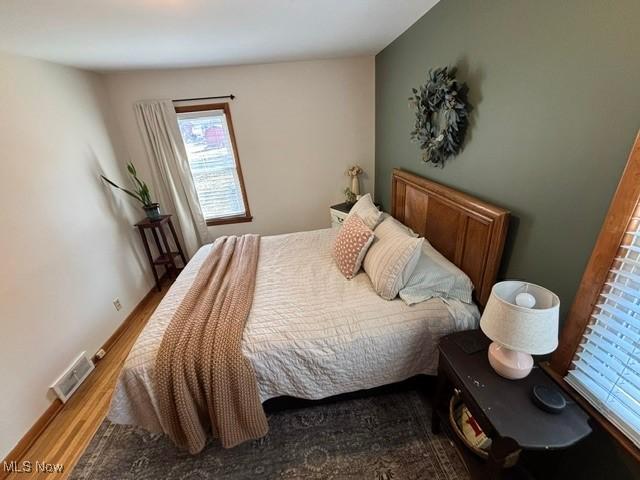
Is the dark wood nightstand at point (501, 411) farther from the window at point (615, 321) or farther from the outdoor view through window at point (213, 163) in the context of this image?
the outdoor view through window at point (213, 163)

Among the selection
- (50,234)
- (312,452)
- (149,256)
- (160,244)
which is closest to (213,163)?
(160,244)

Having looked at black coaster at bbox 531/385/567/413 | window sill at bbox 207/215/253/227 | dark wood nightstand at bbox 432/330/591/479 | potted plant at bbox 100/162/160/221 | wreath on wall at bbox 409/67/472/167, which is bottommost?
dark wood nightstand at bbox 432/330/591/479

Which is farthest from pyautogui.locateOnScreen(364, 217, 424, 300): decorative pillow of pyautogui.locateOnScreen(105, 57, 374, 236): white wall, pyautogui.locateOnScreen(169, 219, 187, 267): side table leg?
pyautogui.locateOnScreen(169, 219, 187, 267): side table leg

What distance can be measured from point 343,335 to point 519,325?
0.76 m

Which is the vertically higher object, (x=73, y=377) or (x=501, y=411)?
(x=501, y=411)

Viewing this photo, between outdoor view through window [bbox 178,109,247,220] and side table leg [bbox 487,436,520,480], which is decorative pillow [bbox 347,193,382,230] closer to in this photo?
side table leg [bbox 487,436,520,480]

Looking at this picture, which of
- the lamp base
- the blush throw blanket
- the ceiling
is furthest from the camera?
the ceiling

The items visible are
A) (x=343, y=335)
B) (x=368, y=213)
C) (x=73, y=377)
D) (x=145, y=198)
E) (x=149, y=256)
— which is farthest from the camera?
(x=149, y=256)

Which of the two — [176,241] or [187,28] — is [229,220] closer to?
[176,241]

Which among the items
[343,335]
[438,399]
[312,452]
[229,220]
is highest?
[229,220]

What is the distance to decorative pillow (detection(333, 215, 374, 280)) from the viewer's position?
5.98 ft

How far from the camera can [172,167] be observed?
2.96m

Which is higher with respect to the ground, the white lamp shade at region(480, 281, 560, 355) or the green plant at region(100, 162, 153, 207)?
the green plant at region(100, 162, 153, 207)

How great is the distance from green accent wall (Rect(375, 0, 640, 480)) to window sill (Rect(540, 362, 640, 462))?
0.21 feet
